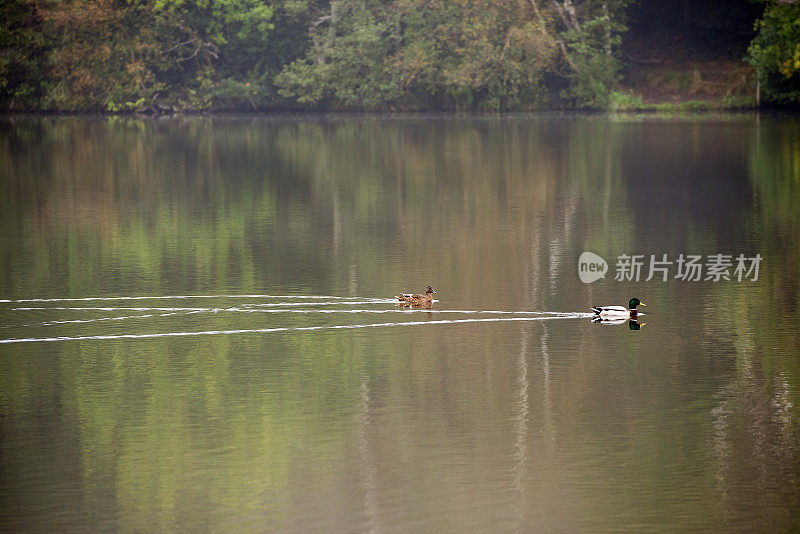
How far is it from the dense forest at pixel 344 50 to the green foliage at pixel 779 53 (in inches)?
93.0

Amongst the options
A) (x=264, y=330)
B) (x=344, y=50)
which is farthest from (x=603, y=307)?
(x=344, y=50)

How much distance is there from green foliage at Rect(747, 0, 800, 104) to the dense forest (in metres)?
2.36

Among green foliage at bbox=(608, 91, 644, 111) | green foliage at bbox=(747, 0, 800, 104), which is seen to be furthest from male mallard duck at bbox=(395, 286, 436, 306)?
green foliage at bbox=(608, 91, 644, 111)

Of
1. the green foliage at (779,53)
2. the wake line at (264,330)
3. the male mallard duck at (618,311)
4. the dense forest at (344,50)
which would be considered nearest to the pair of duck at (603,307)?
the male mallard duck at (618,311)

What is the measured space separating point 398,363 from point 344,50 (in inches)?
1655

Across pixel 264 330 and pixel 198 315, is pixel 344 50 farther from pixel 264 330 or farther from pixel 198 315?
pixel 264 330

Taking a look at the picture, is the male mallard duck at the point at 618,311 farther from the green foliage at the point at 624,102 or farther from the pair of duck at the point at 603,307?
the green foliage at the point at 624,102

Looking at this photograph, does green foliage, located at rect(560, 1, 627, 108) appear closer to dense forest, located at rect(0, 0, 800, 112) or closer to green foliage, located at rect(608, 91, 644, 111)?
dense forest, located at rect(0, 0, 800, 112)

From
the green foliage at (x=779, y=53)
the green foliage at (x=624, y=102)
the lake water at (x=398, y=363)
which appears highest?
the green foliage at (x=779, y=53)

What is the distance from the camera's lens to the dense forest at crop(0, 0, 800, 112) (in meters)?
48.6

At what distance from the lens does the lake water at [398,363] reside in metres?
6.70

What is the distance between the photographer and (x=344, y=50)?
50.5 metres

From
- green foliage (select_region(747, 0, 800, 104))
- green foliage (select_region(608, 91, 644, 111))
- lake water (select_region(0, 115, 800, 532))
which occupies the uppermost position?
green foliage (select_region(747, 0, 800, 104))

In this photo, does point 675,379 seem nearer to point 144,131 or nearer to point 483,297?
point 483,297
